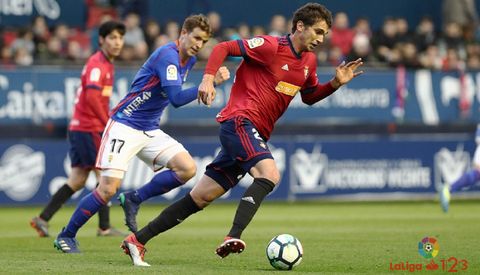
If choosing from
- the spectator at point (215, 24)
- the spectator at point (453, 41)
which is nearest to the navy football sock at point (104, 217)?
the spectator at point (215, 24)

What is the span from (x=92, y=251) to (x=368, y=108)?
12350mm

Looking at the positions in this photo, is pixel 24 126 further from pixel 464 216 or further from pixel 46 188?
pixel 464 216

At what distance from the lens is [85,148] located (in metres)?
13.7

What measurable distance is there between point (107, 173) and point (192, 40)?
1.59m

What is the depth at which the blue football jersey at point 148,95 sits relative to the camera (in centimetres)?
1062

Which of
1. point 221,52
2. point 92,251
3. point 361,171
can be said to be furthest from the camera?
point 361,171

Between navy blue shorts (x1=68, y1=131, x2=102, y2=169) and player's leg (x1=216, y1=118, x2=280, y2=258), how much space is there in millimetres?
4438

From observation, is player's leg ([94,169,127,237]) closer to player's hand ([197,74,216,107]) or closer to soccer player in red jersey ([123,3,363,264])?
soccer player in red jersey ([123,3,363,264])

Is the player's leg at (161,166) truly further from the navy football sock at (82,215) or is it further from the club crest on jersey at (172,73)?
the club crest on jersey at (172,73)

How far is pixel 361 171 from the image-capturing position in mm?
21656

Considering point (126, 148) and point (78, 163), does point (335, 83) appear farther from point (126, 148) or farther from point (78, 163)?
point (78, 163)

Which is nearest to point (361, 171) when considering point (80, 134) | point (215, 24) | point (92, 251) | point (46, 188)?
point (215, 24)

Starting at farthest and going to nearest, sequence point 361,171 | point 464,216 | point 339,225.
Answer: point 361,171
point 464,216
point 339,225

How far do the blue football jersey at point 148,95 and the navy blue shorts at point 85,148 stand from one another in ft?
7.94
